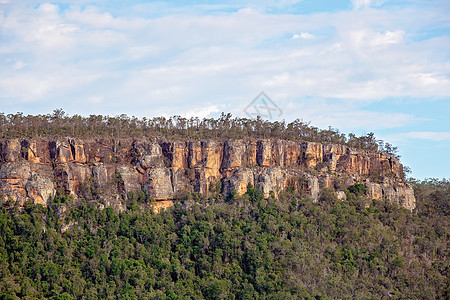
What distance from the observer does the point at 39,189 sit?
7025 centimetres

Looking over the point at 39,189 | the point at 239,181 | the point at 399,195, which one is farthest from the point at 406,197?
the point at 39,189

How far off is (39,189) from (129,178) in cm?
1183

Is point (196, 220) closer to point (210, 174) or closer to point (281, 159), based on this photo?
point (210, 174)

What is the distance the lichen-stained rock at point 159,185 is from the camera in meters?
77.4

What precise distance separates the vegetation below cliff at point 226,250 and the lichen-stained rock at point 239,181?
1.05 m

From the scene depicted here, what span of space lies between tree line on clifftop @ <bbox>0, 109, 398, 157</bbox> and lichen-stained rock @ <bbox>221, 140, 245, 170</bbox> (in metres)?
3.78

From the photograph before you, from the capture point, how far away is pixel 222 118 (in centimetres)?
9194

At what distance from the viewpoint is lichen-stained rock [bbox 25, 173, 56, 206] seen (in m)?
69.9

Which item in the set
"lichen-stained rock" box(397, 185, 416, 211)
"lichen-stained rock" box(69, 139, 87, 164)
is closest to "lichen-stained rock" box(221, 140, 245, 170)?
"lichen-stained rock" box(69, 139, 87, 164)

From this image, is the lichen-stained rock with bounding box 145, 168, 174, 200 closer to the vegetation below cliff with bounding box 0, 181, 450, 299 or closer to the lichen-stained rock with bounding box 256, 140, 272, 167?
the vegetation below cliff with bounding box 0, 181, 450, 299

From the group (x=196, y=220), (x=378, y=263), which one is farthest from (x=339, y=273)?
(x=196, y=220)

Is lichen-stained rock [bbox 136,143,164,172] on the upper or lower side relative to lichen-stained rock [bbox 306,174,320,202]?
upper

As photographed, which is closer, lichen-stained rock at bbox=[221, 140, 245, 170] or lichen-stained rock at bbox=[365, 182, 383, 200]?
lichen-stained rock at bbox=[221, 140, 245, 170]

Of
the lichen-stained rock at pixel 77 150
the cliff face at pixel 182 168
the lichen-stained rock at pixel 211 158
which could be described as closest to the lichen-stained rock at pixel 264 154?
the cliff face at pixel 182 168
